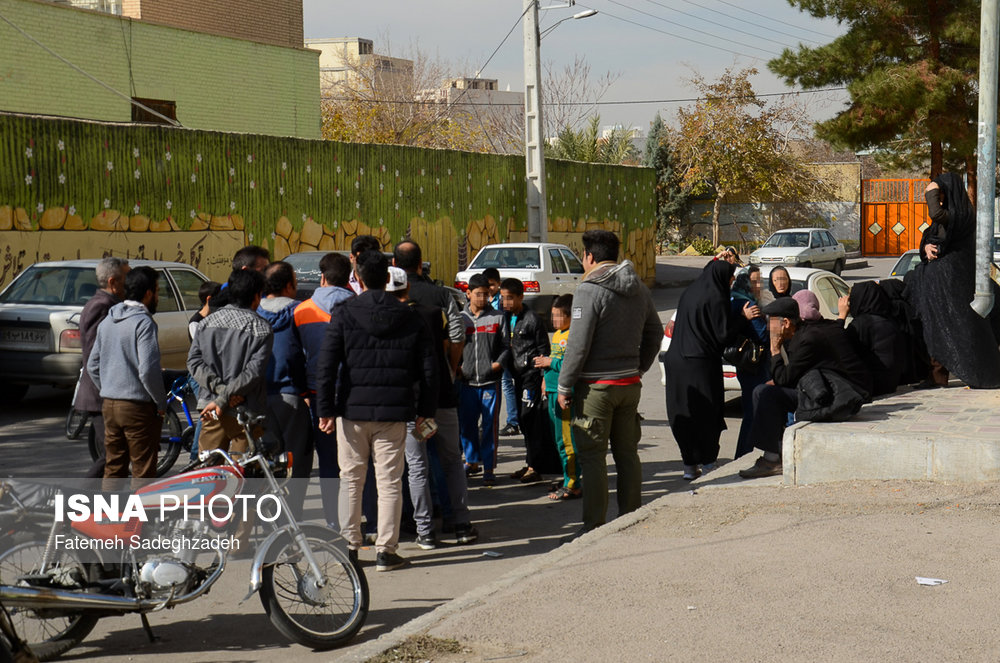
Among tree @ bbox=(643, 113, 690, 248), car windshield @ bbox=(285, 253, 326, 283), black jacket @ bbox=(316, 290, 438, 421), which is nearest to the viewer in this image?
black jacket @ bbox=(316, 290, 438, 421)

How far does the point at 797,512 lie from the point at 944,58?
21315mm

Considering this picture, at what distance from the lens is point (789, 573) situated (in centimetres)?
580

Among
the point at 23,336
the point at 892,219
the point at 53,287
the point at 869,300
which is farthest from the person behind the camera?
the point at 892,219

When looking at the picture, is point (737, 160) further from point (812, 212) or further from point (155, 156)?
point (155, 156)

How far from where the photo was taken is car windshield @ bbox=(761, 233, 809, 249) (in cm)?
3762

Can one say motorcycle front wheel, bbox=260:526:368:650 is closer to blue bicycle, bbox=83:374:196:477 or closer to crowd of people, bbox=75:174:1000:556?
Result: crowd of people, bbox=75:174:1000:556

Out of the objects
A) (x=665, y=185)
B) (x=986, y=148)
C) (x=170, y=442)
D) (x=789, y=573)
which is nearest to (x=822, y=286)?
(x=986, y=148)

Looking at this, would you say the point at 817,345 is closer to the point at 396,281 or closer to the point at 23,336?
the point at 396,281

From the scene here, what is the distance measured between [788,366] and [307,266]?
1021cm

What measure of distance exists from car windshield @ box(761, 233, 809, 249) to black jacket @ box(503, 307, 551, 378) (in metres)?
30.0

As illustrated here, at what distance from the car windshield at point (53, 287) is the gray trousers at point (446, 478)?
6732mm

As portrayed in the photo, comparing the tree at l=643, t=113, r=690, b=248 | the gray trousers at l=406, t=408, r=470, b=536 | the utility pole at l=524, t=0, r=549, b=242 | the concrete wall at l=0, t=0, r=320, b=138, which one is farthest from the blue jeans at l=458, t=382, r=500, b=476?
the tree at l=643, t=113, r=690, b=248

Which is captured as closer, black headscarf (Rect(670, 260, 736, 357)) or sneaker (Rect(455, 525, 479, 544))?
sneaker (Rect(455, 525, 479, 544))

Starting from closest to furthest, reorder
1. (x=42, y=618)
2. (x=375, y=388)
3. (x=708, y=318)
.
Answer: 1. (x=42, y=618)
2. (x=375, y=388)
3. (x=708, y=318)
